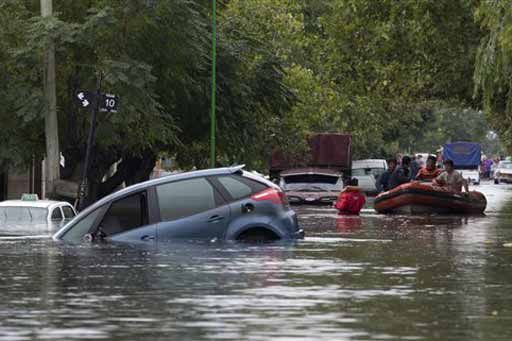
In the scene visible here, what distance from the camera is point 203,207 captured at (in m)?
23.2

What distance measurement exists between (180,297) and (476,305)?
117 inches

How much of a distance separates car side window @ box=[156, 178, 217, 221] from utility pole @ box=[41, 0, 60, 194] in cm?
1710

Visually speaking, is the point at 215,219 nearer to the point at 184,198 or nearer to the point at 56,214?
the point at 184,198

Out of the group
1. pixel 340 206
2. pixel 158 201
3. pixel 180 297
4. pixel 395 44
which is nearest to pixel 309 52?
pixel 395 44

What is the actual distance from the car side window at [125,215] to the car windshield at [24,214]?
6332mm

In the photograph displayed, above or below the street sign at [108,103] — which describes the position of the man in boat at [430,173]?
below

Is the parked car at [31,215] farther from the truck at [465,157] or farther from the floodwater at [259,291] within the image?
the truck at [465,157]

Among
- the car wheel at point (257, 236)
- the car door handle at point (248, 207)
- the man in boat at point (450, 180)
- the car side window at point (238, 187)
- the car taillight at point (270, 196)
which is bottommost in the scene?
the car wheel at point (257, 236)

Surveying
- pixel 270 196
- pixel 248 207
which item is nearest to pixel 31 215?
pixel 248 207

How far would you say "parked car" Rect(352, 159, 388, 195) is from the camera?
232ft

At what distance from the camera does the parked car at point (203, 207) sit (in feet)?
75.7

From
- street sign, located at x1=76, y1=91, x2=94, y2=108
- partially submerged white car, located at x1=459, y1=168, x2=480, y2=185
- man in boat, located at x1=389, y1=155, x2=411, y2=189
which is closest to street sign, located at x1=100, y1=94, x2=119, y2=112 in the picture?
street sign, located at x1=76, y1=91, x2=94, y2=108

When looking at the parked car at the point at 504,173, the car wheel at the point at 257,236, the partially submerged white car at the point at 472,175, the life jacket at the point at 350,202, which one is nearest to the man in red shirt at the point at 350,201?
the life jacket at the point at 350,202

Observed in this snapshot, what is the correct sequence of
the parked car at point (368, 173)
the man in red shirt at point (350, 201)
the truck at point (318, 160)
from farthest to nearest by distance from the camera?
the parked car at point (368, 173) < the truck at point (318, 160) < the man in red shirt at point (350, 201)
